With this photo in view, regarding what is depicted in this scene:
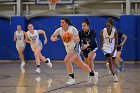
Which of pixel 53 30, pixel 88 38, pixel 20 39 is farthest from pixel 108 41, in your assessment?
pixel 53 30

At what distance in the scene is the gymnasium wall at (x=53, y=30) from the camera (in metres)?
20.7

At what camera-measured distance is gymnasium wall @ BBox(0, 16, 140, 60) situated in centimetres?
2073

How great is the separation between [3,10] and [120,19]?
25.5 ft

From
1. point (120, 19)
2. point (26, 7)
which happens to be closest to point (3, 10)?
point (26, 7)

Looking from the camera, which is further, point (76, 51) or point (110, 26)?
point (110, 26)

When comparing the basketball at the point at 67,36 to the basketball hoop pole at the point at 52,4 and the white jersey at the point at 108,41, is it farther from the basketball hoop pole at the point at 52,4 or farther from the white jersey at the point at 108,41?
the basketball hoop pole at the point at 52,4

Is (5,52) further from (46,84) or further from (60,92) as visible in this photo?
(60,92)

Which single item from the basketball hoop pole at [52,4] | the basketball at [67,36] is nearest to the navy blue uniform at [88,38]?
the basketball at [67,36]

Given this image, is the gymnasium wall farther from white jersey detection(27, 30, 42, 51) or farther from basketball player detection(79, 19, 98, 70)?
basketball player detection(79, 19, 98, 70)

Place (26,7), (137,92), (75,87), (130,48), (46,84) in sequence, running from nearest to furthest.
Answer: (137,92) → (75,87) → (46,84) → (130,48) → (26,7)

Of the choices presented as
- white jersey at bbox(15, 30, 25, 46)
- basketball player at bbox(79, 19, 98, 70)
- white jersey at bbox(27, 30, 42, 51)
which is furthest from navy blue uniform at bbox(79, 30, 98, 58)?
white jersey at bbox(15, 30, 25, 46)

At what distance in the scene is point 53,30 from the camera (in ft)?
70.6

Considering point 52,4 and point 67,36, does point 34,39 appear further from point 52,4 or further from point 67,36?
point 52,4

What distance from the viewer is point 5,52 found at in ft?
72.3
